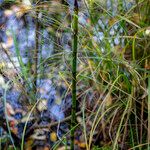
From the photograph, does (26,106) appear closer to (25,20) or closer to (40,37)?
(40,37)

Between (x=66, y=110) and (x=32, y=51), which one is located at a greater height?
(x=32, y=51)

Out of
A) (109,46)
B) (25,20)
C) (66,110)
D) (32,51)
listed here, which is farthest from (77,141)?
(25,20)

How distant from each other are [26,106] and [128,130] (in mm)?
545

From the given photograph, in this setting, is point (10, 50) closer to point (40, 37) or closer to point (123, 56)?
point (40, 37)

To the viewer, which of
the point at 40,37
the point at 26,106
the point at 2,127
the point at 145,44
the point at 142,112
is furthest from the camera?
the point at 40,37

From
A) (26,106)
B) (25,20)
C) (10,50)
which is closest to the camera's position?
(26,106)

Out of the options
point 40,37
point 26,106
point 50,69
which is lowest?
point 26,106

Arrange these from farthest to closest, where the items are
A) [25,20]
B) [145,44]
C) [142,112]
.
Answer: [25,20], [145,44], [142,112]

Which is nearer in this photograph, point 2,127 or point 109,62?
point 109,62

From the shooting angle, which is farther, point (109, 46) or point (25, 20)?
point (25, 20)

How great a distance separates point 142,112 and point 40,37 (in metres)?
0.82

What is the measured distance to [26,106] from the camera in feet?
6.69

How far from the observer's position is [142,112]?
1.65m

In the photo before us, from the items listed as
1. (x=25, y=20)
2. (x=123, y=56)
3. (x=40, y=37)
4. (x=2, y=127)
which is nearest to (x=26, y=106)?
(x=2, y=127)
